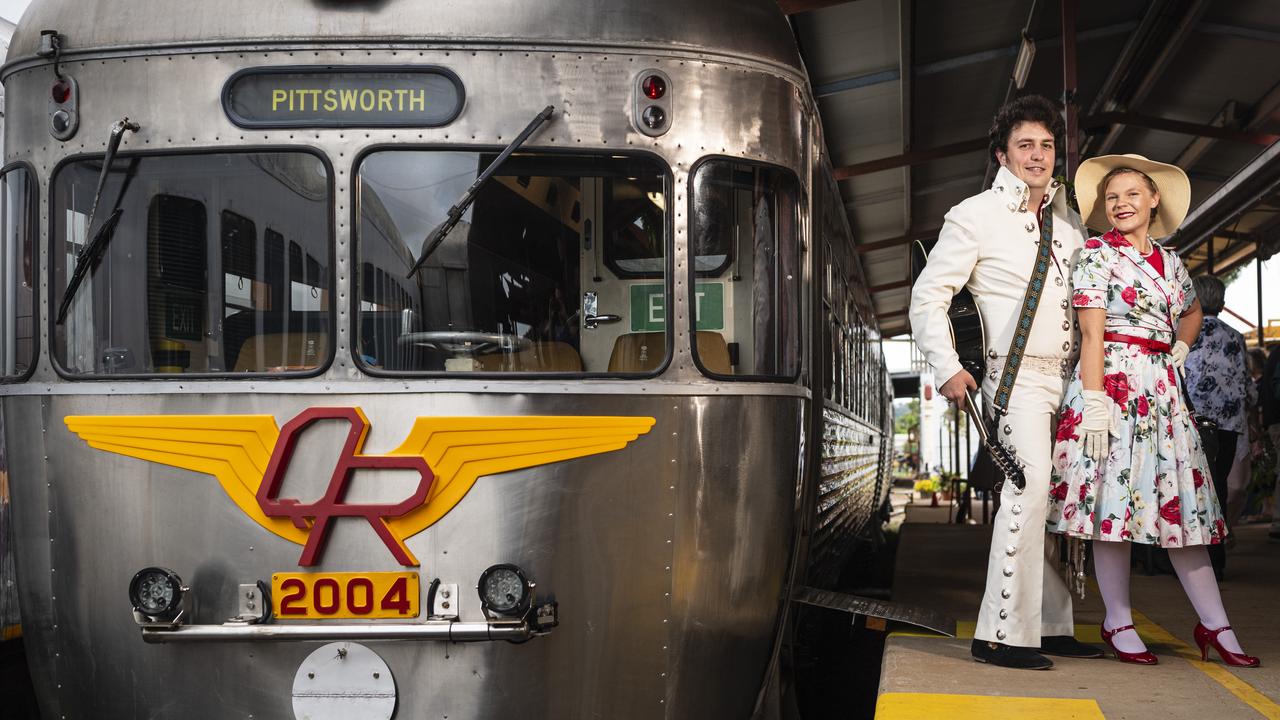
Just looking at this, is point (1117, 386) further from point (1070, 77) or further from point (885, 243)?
point (885, 243)

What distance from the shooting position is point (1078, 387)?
426 cm

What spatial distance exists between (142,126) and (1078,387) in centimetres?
313

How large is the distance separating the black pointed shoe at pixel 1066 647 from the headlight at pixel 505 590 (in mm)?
1928

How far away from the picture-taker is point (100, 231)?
413 cm

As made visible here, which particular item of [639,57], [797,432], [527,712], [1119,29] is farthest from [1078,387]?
[1119,29]

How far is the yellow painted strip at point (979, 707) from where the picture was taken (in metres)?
3.64

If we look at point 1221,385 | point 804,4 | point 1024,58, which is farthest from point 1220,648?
point 1024,58

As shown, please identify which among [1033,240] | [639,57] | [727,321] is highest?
[639,57]

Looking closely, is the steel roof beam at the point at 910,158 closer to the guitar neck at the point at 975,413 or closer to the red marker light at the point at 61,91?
the guitar neck at the point at 975,413

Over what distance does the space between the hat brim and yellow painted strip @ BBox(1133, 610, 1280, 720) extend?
1486 millimetres

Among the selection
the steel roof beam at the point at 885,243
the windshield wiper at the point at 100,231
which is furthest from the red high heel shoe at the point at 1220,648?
the steel roof beam at the point at 885,243

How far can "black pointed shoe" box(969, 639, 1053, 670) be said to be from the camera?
4.25 m

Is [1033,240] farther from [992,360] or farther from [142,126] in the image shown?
[142,126]

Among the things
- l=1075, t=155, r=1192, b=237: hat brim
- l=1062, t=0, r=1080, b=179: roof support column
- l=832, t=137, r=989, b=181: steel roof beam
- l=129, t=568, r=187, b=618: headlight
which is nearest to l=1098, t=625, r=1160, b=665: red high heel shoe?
l=1075, t=155, r=1192, b=237: hat brim
